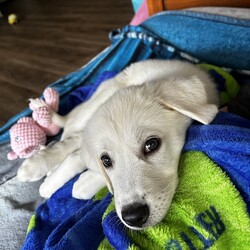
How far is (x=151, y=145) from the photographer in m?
1.05

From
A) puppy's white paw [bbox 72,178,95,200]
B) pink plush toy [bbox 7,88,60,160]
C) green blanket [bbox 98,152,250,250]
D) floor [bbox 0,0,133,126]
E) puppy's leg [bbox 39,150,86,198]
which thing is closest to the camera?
green blanket [bbox 98,152,250,250]

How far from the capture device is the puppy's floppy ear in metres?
1.05

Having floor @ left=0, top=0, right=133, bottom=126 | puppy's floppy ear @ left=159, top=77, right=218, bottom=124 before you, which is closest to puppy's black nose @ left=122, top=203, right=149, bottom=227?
puppy's floppy ear @ left=159, top=77, right=218, bottom=124

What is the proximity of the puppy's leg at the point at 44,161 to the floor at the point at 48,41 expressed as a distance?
1.10 meters

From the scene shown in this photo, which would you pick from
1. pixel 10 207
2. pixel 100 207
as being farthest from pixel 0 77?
pixel 100 207

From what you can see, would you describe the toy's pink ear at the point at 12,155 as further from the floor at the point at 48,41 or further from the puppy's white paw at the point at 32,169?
the floor at the point at 48,41

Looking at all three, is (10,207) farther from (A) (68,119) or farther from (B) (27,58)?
(B) (27,58)

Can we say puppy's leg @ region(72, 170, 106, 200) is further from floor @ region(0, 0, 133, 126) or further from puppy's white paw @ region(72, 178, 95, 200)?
floor @ region(0, 0, 133, 126)

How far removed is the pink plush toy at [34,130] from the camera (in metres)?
1.72

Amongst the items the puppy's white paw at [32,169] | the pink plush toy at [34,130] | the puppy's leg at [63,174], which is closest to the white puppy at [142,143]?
the puppy's leg at [63,174]

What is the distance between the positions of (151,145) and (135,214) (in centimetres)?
22

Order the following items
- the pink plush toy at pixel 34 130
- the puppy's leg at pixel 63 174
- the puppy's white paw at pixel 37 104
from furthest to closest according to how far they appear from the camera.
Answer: the puppy's white paw at pixel 37 104 < the pink plush toy at pixel 34 130 < the puppy's leg at pixel 63 174

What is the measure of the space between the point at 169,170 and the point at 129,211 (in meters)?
0.18

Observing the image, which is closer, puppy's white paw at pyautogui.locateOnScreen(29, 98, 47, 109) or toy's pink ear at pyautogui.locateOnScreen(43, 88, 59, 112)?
puppy's white paw at pyautogui.locateOnScreen(29, 98, 47, 109)
